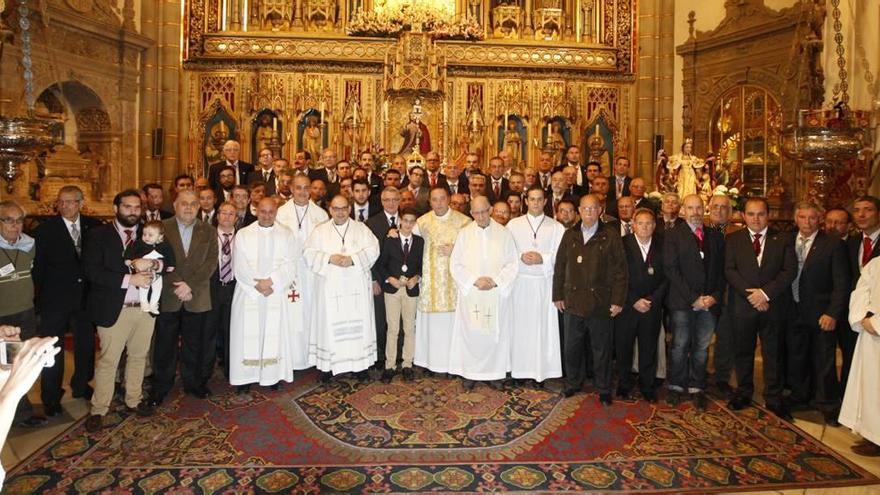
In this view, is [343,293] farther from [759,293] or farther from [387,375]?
[759,293]

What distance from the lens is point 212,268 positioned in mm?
5488

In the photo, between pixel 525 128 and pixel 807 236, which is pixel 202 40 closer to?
pixel 525 128

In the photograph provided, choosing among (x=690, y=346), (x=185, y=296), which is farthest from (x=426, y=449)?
(x=690, y=346)

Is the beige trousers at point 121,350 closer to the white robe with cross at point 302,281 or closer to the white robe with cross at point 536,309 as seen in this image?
Answer: the white robe with cross at point 302,281

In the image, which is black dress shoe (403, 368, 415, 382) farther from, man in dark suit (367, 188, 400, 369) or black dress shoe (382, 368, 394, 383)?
man in dark suit (367, 188, 400, 369)

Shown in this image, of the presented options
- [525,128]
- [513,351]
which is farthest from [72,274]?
[525,128]

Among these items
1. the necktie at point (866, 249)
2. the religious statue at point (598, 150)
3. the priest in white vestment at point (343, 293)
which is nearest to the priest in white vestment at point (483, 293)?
the priest in white vestment at point (343, 293)

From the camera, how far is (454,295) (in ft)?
20.6

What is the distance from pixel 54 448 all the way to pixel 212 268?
178cm

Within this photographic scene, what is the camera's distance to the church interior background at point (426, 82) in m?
11.2

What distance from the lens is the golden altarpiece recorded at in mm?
12422

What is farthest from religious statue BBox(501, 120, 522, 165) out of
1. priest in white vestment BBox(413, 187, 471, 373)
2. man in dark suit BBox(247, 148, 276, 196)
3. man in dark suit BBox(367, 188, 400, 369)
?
man in dark suit BBox(367, 188, 400, 369)

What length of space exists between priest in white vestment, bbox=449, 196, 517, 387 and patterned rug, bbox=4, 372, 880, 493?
0.43 m

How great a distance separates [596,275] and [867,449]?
2.33m
